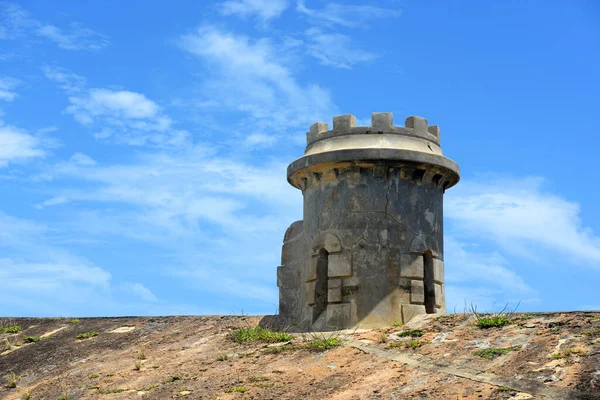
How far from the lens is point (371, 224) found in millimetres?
17219

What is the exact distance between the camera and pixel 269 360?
14.6m

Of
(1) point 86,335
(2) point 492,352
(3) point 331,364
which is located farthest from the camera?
(1) point 86,335

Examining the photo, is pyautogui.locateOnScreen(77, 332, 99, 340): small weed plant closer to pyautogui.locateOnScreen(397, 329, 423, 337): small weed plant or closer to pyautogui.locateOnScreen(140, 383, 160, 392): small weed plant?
pyautogui.locateOnScreen(140, 383, 160, 392): small weed plant

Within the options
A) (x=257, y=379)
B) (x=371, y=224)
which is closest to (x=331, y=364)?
(x=257, y=379)

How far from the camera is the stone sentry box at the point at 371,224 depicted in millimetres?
16969

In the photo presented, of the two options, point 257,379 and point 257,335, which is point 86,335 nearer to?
point 257,335

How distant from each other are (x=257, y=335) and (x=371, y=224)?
3141 millimetres

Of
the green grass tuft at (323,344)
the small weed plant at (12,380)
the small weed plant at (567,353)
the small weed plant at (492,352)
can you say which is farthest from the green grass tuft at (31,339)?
the small weed plant at (567,353)

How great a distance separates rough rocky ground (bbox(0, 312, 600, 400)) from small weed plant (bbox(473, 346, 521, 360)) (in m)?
0.07

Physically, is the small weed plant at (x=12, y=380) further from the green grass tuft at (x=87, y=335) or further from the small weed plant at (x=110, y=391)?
the small weed plant at (x=110, y=391)

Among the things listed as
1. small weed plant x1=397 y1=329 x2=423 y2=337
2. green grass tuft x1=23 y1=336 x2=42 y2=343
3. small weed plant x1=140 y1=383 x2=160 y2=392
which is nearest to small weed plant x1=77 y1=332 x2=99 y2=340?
green grass tuft x1=23 y1=336 x2=42 y2=343

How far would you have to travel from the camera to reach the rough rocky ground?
1171 centimetres

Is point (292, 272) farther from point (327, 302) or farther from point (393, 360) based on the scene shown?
point (393, 360)

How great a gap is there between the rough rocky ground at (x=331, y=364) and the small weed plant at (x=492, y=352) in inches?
2.9
